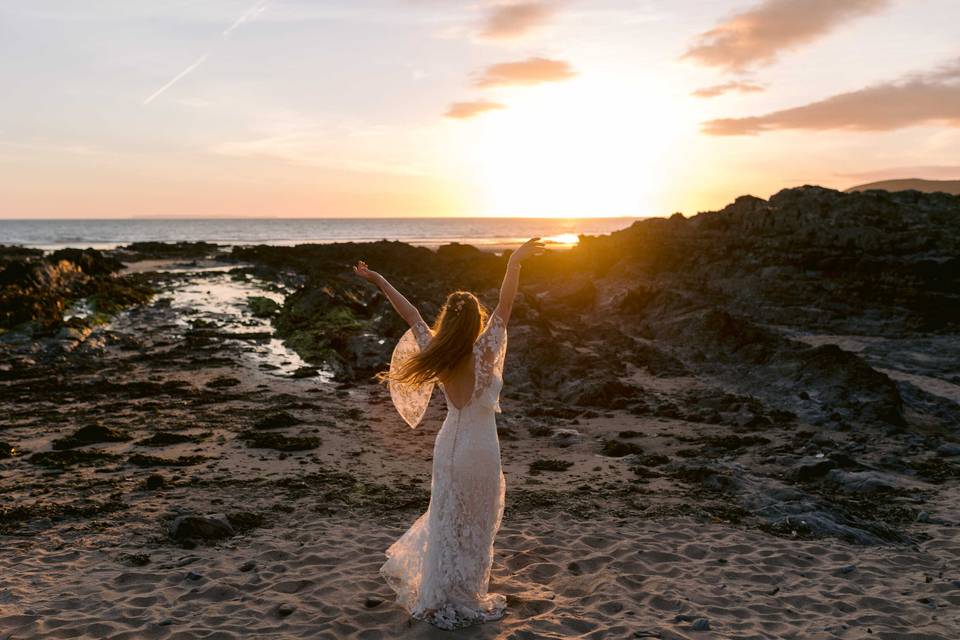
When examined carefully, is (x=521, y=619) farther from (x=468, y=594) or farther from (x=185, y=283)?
(x=185, y=283)

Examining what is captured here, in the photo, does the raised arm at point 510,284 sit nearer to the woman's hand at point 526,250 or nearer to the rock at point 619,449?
the woman's hand at point 526,250

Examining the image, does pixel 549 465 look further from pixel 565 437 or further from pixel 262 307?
pixel 262 307

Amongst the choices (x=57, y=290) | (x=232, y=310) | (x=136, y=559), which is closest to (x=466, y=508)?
(x=136, y=559)

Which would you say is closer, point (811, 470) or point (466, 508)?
point (466, 508)

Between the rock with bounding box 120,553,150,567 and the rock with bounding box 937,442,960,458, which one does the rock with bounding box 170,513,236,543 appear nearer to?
the rock with bounding box 120,553,150,567

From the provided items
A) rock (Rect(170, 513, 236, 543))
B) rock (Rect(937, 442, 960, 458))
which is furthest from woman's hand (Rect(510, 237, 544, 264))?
rock (Rect(937, 442, 960, 458))

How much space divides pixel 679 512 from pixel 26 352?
675 inches

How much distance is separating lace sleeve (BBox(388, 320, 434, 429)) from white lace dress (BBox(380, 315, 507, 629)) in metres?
0.03

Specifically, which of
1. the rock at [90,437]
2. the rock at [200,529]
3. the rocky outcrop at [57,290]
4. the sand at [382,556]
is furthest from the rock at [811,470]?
the rocky outcrop at [57,290]

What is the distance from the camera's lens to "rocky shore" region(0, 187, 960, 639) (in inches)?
249

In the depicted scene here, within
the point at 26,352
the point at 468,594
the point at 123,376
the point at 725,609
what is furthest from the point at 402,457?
the point at 26,352

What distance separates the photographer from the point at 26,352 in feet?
58.3

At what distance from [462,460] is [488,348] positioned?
104 centimetres

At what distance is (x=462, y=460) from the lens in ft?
19.8
